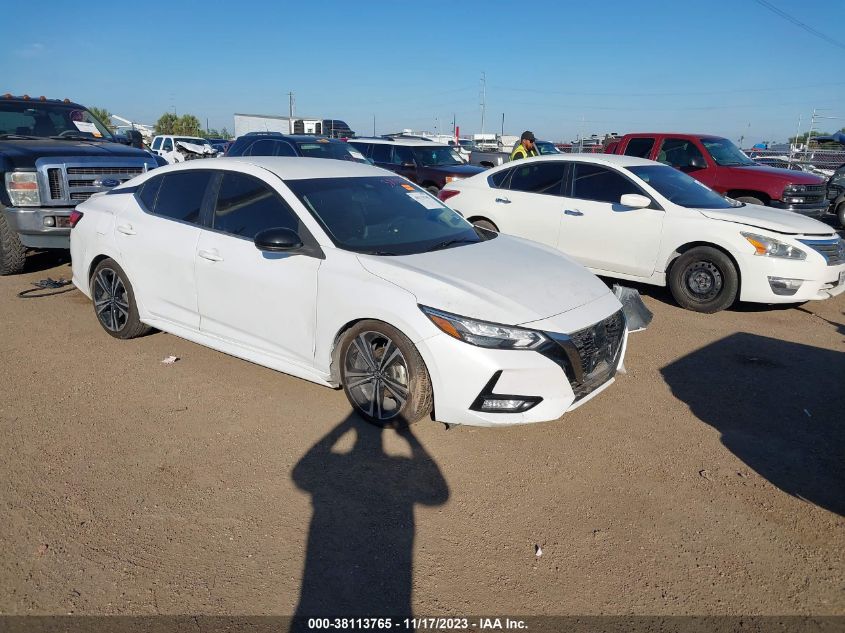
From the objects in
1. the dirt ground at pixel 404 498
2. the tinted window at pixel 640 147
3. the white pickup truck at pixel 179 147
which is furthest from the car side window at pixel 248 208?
the white pickup truck at pixel 179 147

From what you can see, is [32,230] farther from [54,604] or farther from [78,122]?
[54,604]

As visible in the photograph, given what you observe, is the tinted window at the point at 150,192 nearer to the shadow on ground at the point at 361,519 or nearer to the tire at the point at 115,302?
the tire at the point at 115,302

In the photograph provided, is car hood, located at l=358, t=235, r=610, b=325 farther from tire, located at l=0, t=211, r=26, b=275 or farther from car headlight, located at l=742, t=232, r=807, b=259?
tire, located at l=0, t=211, r=26, b=275

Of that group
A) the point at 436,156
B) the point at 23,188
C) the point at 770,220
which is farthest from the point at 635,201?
the point at 436,156

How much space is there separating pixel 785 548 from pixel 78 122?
980 centimetres

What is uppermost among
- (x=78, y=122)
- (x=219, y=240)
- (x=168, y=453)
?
(x=78, y=122)

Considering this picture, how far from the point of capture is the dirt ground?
2854mm

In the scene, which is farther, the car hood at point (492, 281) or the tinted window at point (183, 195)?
the tinted window at point (183, 195)

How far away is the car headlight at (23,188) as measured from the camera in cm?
735

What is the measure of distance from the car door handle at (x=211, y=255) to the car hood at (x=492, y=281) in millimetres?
1209

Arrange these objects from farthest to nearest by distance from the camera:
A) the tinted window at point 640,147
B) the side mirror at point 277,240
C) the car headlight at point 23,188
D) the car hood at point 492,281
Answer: the tinted window at point 640,147
the car headlight at point 23,188
the side mirror at point 277,240
the car hood at point 492,281

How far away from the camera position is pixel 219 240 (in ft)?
15.6

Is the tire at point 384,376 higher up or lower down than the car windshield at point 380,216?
lower down

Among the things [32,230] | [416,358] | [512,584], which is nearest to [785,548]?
[512,584]
